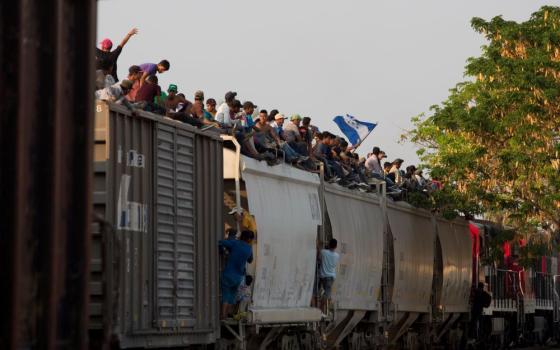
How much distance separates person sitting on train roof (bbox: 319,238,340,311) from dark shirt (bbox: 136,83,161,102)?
629cm

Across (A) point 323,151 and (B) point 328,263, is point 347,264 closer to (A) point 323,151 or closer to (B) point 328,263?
(B) point 328,263

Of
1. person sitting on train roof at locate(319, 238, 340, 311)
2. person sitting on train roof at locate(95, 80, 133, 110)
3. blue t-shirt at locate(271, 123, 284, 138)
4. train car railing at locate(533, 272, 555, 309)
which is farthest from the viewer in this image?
train car railing at locate(533, 272, 555, 309)

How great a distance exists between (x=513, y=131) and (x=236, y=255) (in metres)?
18.4

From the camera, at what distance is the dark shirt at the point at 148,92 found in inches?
584

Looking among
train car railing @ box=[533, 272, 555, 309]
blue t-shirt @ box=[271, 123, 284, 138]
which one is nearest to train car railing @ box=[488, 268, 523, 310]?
train car railing @ box=[533, 272, 555, 309]

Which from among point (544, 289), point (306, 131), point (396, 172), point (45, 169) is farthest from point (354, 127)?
point (45, 169)

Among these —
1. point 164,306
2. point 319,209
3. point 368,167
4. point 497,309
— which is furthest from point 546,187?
point 164,306

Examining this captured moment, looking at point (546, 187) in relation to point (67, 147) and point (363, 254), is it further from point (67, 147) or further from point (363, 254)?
point (67, 147)

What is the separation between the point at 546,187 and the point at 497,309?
15.5ft

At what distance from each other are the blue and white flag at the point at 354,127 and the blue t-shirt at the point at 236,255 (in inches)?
560

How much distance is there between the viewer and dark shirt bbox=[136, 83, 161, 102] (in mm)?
14828

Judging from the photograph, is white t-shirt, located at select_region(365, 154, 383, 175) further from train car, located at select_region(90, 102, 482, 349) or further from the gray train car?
the gray train car

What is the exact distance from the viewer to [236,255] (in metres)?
15.6

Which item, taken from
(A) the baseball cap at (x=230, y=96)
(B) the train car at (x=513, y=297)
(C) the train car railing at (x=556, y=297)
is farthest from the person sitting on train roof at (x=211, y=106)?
(C) the train car railing at (x=556, y=297)
